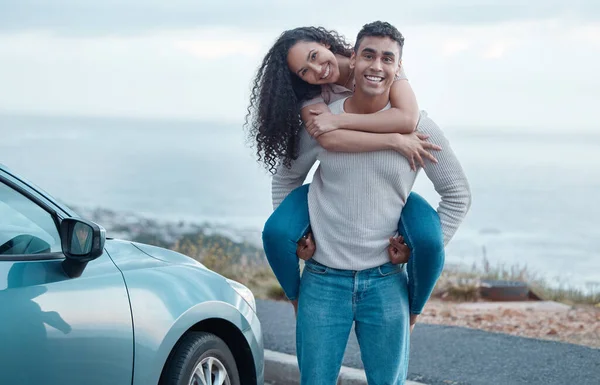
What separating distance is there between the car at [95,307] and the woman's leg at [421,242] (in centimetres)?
106

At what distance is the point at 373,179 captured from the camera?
11.0 feet

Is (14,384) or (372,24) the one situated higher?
(372,24)

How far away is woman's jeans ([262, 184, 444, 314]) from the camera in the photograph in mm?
3348

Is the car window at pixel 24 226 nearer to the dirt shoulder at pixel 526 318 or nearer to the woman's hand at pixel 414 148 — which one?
the woman's hand at pixel 414 148

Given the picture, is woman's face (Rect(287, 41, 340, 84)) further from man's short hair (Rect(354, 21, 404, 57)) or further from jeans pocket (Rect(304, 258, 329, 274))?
jeans pocket (Rect(304, 258, 329, 274))

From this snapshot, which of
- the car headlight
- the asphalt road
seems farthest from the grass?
the car headlight

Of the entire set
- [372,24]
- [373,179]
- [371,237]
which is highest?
[372,24]

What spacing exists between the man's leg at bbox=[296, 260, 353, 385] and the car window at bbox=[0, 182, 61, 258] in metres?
0.99

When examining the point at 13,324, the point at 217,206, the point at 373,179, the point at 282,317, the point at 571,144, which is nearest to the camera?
the point at 13,324

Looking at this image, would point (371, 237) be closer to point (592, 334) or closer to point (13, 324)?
point (13, 324)

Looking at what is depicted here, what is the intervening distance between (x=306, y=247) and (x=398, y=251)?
0.36 m

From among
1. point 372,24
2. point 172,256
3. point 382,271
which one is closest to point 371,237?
point 382,271

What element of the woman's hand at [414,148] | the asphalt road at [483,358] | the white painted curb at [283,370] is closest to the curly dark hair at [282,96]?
the woman's hand at [414,148]

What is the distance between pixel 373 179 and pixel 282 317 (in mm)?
4642
